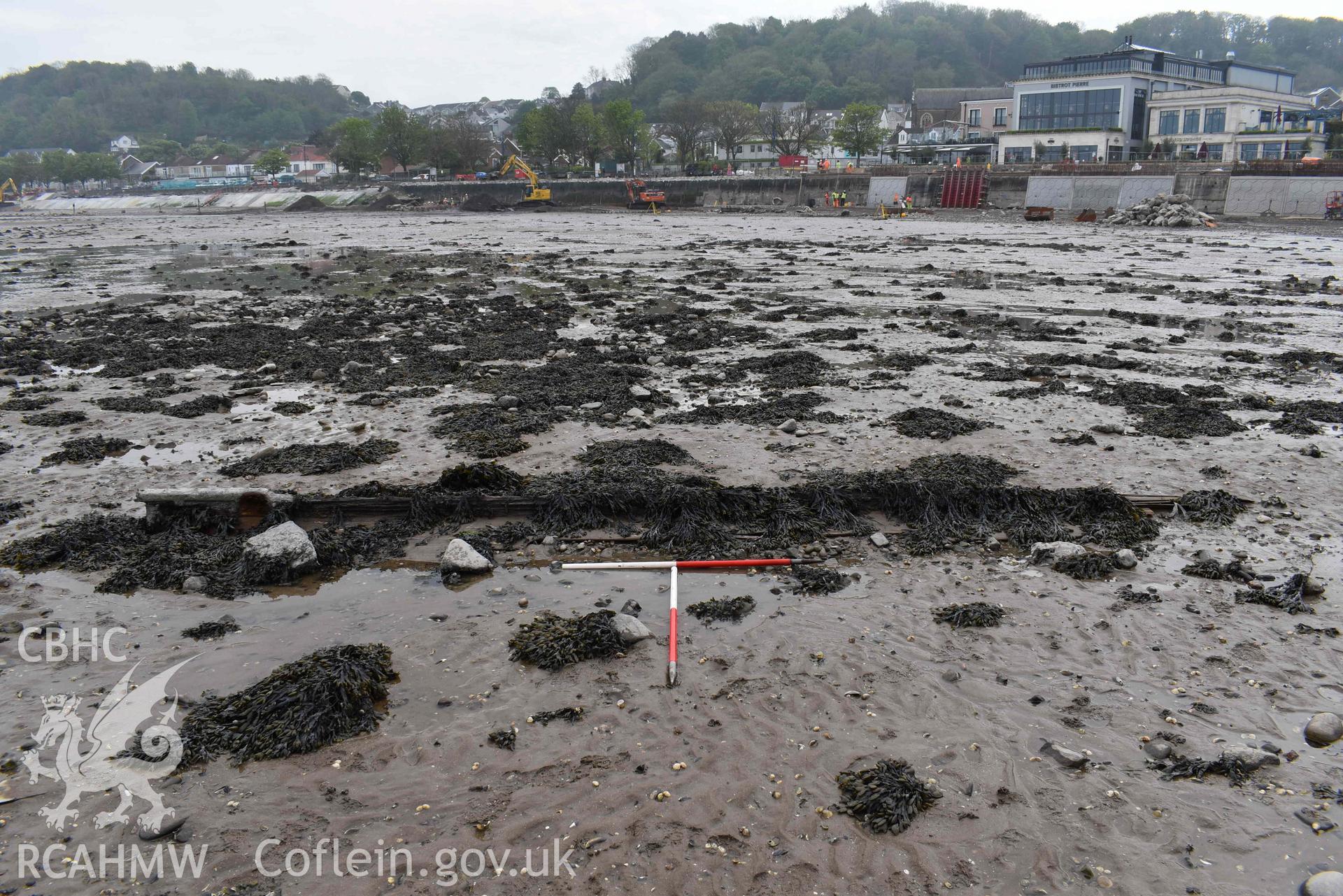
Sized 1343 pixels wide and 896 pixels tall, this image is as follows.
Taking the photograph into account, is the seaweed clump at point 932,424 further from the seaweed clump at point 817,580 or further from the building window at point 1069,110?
the building window at point 1069,110

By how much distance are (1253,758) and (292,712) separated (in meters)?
5.36

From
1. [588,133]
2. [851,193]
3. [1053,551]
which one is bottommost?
[1053,551]

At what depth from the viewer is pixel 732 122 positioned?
112 metres

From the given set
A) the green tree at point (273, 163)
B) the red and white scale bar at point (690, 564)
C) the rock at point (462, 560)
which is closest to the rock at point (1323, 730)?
the red and white scale bar at point (690, 564)

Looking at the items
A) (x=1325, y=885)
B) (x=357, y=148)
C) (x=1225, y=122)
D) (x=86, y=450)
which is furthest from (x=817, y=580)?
(x=357, y=148)

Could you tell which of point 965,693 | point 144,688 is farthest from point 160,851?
point 965,693

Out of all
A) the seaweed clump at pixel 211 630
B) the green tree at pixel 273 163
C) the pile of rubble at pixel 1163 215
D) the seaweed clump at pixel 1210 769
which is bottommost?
the seaweed clump at pixel 1210 769

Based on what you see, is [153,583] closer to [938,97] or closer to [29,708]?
[29,708]

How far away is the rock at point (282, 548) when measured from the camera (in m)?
6.77

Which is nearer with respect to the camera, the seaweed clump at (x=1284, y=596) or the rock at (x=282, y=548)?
the seaweed clump at (x=1284, y=596)

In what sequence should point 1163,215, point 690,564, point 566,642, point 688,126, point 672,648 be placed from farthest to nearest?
point 688,126 → point 1163,215 → point 690,564 → point 566,642 → point 672,648

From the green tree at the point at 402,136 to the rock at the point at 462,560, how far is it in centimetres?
13243

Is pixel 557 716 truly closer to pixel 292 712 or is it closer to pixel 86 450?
pixel 292 712

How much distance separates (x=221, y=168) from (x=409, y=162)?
249 ft
